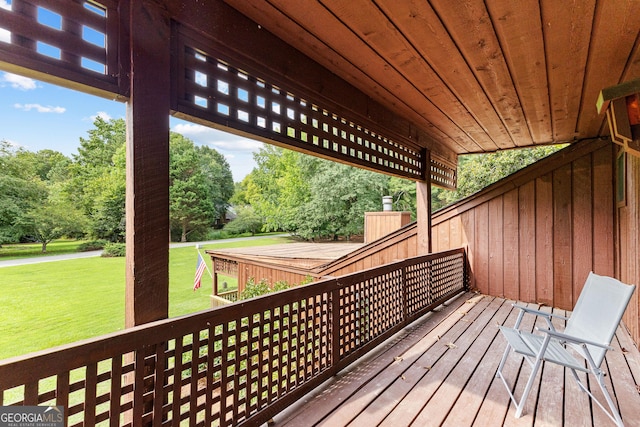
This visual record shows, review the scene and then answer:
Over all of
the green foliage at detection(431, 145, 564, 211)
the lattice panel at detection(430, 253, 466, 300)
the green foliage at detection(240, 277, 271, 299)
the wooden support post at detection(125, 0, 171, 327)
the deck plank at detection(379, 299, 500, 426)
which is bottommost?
the green foliage at detection(240, 277, 271, 299)

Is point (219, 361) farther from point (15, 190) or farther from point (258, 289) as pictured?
point (15, 190)

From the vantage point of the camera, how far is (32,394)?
3.15ft

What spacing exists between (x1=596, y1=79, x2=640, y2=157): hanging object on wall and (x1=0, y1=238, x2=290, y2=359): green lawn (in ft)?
39.5

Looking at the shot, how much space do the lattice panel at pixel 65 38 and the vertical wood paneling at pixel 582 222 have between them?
575 cm

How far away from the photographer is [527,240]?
473 centimetres

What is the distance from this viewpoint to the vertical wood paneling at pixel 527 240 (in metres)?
4.66

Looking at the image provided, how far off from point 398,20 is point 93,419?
2.50 metres

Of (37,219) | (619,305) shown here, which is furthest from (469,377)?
(37,219)

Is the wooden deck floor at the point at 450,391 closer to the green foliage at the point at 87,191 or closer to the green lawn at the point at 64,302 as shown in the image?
the green foliage at the point at 87,191

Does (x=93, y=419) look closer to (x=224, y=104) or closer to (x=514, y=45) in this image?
(x=224, y=104)

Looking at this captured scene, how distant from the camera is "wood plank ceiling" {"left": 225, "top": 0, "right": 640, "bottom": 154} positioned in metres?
1.63

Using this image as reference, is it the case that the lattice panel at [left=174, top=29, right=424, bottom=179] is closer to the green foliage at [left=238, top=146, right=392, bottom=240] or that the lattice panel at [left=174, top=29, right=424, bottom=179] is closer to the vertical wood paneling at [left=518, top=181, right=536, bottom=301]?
the vertical wood paneling at [left=518, top=181, right=536, bottom=301]

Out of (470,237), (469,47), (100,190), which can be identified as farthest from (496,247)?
(100,190)

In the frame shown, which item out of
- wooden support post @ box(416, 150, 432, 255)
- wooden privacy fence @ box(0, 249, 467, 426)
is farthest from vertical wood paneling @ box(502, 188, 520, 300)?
wooden privacy fence @ box(0, 249, 467, 426)
